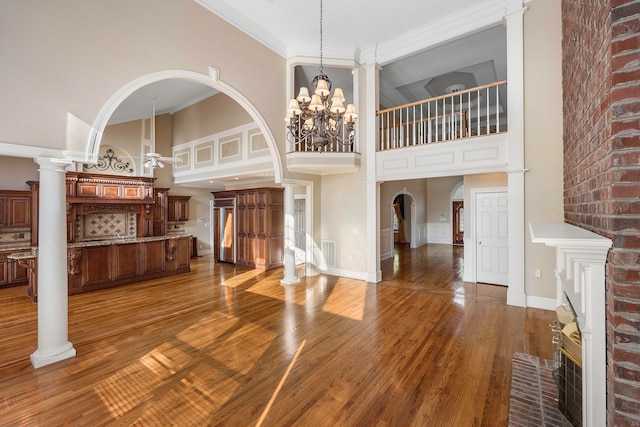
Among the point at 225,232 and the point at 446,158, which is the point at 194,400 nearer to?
the point at 446,158

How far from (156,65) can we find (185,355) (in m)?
3.59

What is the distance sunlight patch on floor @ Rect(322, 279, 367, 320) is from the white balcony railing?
3.02 meters

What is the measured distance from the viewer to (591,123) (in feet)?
5.86

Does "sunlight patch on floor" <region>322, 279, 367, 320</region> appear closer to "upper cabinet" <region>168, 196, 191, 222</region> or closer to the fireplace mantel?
the fireplace mantel

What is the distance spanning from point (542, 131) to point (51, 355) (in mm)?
6977

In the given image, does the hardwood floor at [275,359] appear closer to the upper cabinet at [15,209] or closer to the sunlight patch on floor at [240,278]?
the sunlight patch on floor at [240,278]

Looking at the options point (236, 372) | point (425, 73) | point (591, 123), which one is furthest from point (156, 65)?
point (425, 73)

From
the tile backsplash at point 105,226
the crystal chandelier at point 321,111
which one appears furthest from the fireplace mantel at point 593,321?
the tile backsplash at point 105,226

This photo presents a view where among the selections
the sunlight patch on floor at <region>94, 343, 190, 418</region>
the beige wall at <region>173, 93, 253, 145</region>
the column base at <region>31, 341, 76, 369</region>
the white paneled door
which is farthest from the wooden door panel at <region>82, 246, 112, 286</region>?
the white paneled door

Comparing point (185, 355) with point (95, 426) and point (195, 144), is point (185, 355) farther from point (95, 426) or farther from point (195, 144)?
point (195, 144)

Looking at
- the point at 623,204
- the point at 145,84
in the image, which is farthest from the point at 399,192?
the point at 623,204

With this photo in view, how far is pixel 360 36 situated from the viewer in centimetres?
539

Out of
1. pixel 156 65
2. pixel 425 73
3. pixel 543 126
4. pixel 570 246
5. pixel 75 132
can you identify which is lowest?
pixel 570 246

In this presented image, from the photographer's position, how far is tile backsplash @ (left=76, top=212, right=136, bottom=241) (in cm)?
711
